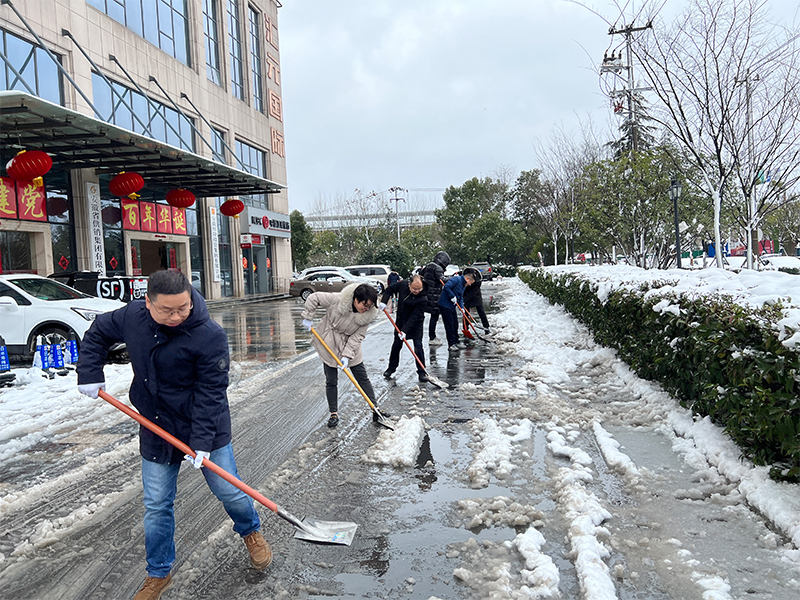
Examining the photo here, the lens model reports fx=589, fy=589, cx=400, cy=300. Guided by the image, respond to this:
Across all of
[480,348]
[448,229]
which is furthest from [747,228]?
[448,229]

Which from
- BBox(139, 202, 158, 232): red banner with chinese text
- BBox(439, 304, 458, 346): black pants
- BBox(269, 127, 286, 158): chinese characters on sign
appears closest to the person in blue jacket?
BBox(439, 304, 458, 346): black pants

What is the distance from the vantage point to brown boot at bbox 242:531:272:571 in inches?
119

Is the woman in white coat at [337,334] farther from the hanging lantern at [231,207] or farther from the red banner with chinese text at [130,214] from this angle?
the hanging lantern at [231,207]

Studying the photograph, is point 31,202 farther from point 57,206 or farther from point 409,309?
point 409,309

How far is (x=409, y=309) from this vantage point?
8.34 meters

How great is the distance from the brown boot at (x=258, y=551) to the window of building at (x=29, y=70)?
16.6 m

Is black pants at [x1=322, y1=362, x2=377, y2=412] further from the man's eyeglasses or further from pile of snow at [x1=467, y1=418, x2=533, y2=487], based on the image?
the man's eyeglasses

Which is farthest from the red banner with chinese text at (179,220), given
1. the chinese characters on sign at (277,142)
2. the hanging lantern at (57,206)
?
the chinese characters on sign at (277,142)

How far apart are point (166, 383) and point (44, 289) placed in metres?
8.63

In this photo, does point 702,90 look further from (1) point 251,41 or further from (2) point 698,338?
(1) point 251,41

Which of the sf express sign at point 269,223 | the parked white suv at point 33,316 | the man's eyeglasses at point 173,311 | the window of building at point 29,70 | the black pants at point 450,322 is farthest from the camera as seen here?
the sf express sign at point 269,223

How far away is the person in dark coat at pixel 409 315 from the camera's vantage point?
809 cm

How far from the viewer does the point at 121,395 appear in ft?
22.8

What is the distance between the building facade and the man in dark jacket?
41.0 ft
